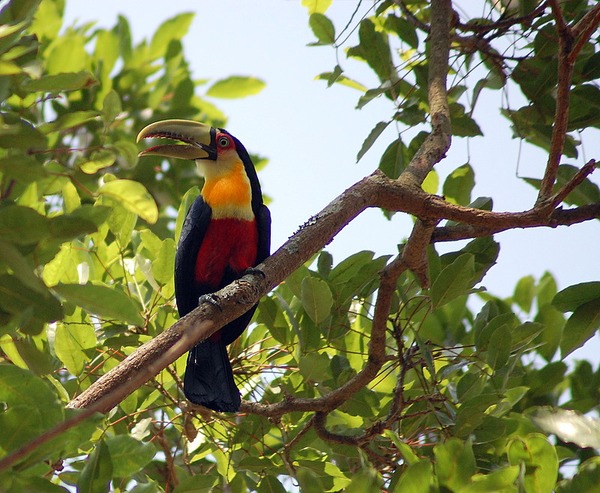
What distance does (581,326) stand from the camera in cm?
295

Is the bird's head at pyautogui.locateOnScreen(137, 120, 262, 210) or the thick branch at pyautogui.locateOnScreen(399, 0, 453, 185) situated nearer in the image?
the thick branch at pyautogui.locateOnScreen(399, 0, 453, 185)

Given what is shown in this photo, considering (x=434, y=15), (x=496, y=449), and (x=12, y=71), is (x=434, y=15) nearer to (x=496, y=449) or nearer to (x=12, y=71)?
(x=496, y=449)

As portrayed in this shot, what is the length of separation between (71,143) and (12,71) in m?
3.34

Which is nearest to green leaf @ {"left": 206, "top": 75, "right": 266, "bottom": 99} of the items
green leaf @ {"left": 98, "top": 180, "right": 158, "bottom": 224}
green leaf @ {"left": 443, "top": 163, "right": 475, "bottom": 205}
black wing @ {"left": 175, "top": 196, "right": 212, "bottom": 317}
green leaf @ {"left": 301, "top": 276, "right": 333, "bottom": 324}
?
black wing @ {"left": 175, "top": 196, "right": 212, "bottom": 317}

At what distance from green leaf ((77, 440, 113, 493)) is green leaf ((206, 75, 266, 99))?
3.62 meters

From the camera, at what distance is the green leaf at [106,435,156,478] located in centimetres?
221

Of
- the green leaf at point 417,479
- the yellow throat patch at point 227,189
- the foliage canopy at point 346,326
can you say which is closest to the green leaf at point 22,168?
the foliage canopy at point 346,326

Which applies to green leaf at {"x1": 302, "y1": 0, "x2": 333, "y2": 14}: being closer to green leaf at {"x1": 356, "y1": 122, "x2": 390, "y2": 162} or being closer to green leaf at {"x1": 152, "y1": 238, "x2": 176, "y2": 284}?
green leaf at {"x1": 356, "y1": 122, "x2": 390, "y2": 162}

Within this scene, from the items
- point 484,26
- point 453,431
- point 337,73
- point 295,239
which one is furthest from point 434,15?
point 453,431

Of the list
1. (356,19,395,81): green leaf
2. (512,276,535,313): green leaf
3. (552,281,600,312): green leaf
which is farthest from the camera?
(512,276,535,313): green leaf

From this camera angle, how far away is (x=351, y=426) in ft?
10.6

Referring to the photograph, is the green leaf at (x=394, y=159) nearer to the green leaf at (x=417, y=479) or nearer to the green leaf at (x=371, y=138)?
the green leaf at (x=371, y=138)

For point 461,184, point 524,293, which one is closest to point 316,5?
point 461,184

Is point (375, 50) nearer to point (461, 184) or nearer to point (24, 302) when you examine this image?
point (461, 184)
